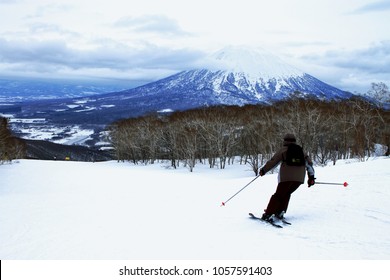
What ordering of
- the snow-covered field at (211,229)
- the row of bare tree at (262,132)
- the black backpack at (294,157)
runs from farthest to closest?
the row of bare tree at (262,132)
the black backpack at (294,157)
the snow-covered field at (211,229)

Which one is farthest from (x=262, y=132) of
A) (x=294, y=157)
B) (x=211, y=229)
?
(x=211, y=229)

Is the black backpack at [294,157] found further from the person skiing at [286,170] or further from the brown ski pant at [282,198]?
the brown ski pant at [282,198]

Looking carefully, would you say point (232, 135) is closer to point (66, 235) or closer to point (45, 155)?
point (66, 235)

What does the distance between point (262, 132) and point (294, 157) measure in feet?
111

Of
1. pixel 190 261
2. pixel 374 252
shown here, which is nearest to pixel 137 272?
pixel 190 261

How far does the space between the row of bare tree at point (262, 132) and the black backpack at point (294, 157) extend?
26496 mm

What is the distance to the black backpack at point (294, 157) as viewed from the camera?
7387 millimetres

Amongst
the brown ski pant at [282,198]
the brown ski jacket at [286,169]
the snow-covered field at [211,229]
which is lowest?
the snow-covered field at [211,229]

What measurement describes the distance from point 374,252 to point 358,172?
797 cm

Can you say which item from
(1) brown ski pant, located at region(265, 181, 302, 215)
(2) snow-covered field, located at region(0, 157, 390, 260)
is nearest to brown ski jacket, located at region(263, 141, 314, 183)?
(1) brown ski pant, located at region(265, 181, 302, 215)

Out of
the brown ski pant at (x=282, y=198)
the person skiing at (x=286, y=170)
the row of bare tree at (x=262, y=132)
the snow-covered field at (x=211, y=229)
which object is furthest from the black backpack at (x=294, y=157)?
the row of bare tree at (x=262, y=132)

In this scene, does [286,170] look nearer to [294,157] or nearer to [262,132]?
[294,157]

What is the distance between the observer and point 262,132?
4069cm

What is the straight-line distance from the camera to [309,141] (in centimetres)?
3828
